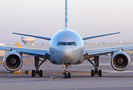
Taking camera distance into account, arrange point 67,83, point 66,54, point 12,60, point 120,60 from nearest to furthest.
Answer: point 67,83 < point 66,54 < point 120,60 < point 12,60

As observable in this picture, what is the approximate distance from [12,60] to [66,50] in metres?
5.35

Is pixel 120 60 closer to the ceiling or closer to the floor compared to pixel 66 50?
closer to the floor

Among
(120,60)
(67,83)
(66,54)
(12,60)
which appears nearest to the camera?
(67,83)

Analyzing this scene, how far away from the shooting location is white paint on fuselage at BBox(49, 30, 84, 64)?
23.4 metres

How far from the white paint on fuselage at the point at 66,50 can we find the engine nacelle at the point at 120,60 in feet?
8.54

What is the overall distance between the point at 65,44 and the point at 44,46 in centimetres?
12483

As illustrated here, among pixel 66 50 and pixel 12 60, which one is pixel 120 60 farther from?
pixel 12 60

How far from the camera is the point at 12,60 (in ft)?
86.8

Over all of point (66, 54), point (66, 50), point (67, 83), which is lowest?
point (67, 83)

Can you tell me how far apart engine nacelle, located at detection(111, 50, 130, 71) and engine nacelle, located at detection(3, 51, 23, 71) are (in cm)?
708

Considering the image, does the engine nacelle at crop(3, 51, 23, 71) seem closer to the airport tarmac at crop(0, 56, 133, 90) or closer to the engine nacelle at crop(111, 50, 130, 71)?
the airport tarmac at crop(0, 56, 133, 90)

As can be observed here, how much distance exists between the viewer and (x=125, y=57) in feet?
85.9

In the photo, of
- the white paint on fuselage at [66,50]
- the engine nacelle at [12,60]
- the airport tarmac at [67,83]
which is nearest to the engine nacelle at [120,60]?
the airport tarmac at [67,83]

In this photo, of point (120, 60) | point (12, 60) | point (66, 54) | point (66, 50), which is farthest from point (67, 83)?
point (12, 60)
